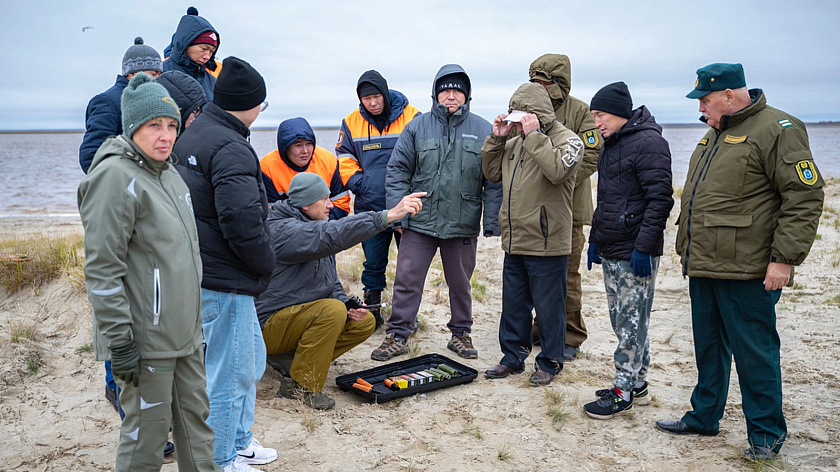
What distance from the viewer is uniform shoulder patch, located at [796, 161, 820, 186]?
129 inches

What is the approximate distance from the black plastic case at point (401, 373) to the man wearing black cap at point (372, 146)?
1.25 m

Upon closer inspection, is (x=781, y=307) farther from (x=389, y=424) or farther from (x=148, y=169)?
(x=148, y=169)

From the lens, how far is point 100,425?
4160 mm

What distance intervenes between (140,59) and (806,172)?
4362 millimetres

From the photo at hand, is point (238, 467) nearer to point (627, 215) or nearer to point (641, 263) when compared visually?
point (641, 263)

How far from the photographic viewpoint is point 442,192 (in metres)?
5.32

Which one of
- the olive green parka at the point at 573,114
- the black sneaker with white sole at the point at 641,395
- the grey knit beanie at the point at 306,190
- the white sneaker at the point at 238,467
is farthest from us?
the olive green parka at the point at 573,114

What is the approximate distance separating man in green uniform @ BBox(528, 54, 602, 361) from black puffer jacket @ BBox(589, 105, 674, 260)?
78 centimetres

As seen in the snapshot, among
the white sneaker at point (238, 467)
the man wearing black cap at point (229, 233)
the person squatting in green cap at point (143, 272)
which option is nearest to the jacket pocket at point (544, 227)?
the man wearing black cap at point (229, 233)

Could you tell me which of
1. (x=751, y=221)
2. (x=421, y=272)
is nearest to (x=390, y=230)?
(x=421, y=272)

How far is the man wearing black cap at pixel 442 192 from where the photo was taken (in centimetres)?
532

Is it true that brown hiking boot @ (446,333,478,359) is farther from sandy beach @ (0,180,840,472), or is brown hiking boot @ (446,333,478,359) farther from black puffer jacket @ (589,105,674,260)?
black puffer jacket @ (589,105,674,260)

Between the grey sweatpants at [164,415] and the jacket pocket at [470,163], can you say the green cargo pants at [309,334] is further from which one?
the jacket pocket at [470,163]

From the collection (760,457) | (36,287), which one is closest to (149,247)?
(760,457)
